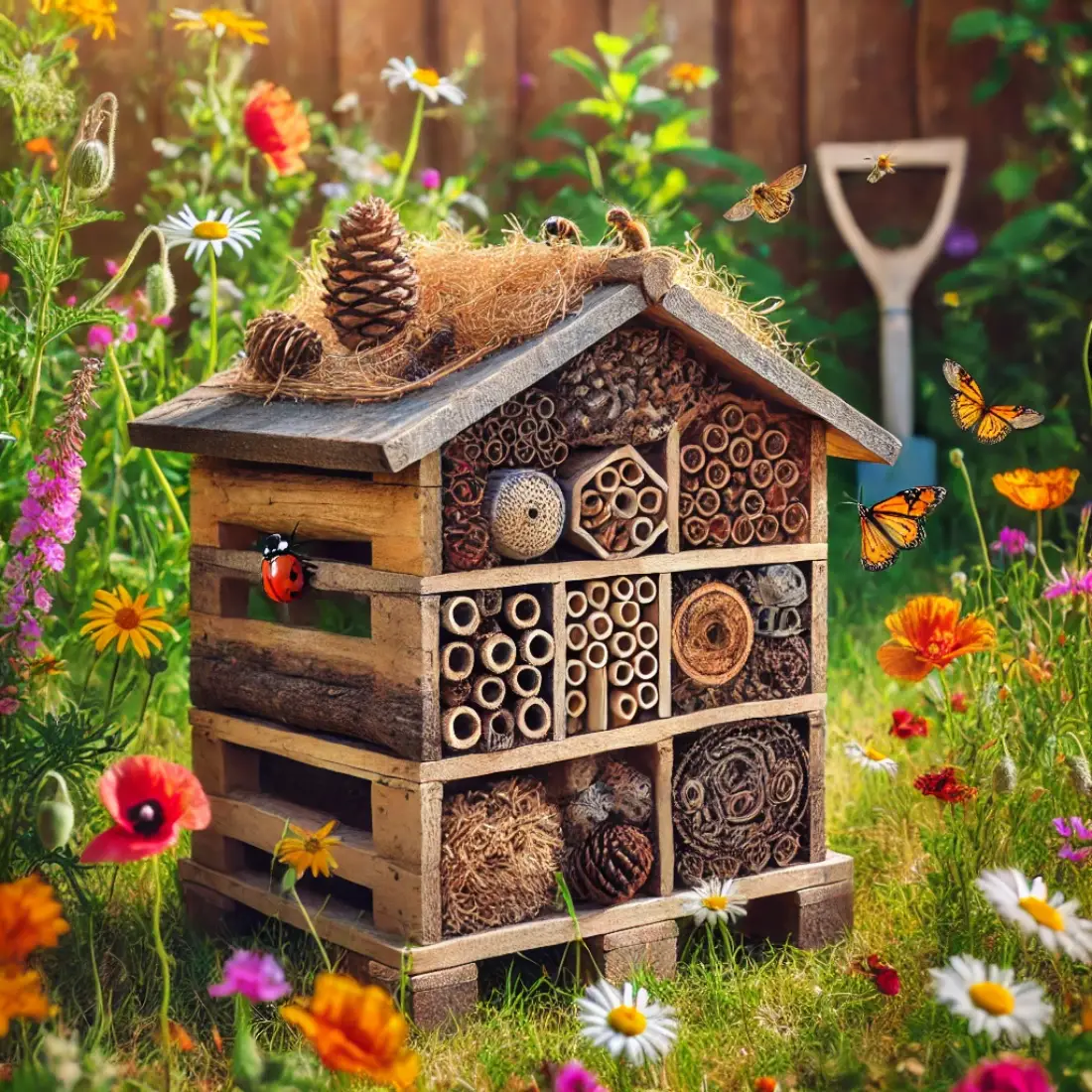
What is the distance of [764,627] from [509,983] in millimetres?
698

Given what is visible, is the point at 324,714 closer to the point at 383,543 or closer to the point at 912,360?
the point at 383,543

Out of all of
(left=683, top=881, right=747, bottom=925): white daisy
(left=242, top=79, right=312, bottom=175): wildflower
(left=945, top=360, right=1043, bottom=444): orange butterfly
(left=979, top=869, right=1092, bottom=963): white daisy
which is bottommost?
(left=683, top=881, right=747, bottom=925): white daisy

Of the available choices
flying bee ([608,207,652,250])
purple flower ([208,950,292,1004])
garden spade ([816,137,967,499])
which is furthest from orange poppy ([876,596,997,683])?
garden spade ([816,137,967,499])

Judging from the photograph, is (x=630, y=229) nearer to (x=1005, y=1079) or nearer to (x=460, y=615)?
(x=460, y=615)

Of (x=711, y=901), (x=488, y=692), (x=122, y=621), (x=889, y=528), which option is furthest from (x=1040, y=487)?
(x=122, y=621)

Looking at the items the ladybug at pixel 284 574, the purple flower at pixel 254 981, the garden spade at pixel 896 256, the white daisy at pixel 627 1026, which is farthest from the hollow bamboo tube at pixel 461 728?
the garden spade at pixel 896 256

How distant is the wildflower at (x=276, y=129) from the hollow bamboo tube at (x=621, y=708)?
1.55m

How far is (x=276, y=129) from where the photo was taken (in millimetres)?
3406

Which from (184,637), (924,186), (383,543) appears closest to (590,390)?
(383,543)

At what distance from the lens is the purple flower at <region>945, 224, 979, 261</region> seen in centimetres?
502

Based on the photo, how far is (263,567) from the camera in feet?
7.96

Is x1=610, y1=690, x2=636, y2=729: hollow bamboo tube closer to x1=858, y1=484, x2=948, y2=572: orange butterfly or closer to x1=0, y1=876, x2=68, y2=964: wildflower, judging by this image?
x1=858, y1=484, x2=948, y2=572: orange butterfly

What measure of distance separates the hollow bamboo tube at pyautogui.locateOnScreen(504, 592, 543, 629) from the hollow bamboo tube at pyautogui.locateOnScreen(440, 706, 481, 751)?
0.14m

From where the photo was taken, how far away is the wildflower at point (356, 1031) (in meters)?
1.63
